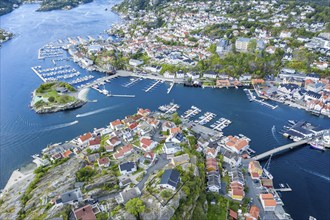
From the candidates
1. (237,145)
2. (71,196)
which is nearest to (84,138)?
(71,196)

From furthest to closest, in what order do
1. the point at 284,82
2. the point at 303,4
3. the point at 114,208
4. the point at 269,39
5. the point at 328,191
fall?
the point at 303,4 < the point at 269,39 < the point at 284,82 < the point at 328,191 < the point at 114,208

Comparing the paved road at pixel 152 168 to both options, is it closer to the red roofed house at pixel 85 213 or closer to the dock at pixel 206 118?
the red roofed house at pixel 85 213

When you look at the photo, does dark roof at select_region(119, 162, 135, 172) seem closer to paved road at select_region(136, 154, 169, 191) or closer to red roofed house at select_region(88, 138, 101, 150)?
paved road at select_region(136, 154, 169, 191)

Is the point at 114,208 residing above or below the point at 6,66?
above

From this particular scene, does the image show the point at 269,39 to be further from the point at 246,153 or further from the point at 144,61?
the point at 246,153

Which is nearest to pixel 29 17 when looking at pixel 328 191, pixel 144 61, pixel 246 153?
pixel 144 61

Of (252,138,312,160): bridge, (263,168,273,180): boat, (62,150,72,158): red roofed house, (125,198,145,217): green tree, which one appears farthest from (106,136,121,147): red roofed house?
(263,168,273,180): boat

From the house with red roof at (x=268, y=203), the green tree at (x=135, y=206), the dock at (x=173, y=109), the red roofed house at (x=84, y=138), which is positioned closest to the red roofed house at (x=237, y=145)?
the house with red roof at (x=268, y=203)
